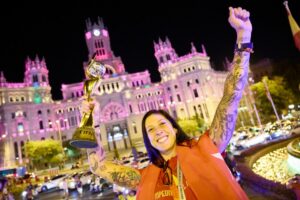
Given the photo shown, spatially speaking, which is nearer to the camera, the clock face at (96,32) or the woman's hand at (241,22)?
the woman's hand at (241,22)

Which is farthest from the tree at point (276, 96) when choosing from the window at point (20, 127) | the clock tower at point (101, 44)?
the window at point (20, 127)

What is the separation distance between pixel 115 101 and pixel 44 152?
77.3ft

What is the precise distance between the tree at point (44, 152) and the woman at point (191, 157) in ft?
158

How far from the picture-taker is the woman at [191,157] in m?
2.22

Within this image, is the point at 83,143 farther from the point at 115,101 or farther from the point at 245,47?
the point at 115,101

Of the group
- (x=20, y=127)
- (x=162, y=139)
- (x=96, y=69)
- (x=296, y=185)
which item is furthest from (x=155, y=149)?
(x=20, y=127)

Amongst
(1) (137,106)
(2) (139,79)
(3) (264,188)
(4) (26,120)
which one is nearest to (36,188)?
(3) (264,188)

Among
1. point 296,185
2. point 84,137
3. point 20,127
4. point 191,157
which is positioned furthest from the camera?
point 20,127

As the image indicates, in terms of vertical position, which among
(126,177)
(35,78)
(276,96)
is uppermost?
(35,78)

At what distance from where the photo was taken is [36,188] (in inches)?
957

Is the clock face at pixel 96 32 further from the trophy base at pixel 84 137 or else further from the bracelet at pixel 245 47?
the bracelet at pixel 245 47

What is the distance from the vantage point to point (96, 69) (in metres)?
3.07

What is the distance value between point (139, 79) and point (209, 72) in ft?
65.2

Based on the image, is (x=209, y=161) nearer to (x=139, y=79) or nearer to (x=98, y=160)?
(x=98, y=160)
